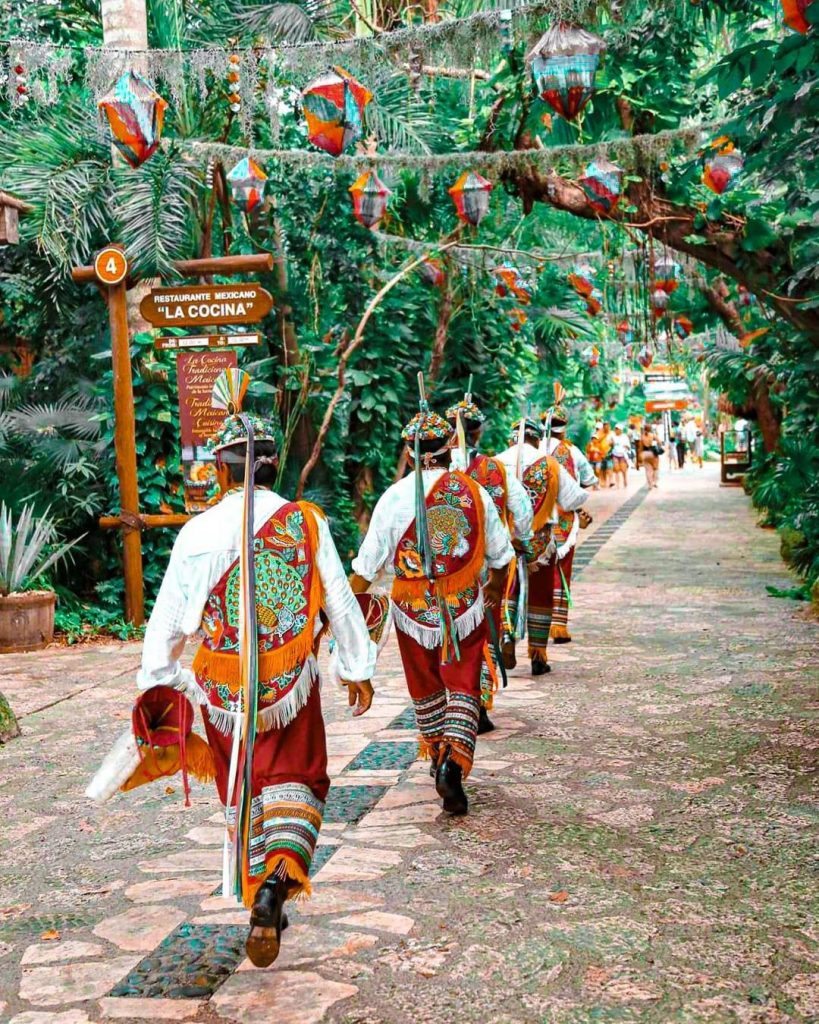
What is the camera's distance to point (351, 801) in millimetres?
5438

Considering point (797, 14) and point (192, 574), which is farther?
point (797, 14)

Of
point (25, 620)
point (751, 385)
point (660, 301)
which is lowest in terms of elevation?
point (25, 620)

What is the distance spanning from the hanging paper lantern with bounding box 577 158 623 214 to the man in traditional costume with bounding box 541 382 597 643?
2.29 meters

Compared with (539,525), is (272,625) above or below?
above

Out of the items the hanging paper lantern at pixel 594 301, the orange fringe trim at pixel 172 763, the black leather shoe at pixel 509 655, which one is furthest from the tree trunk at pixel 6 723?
the hanging paper lantern at pixel 594 301

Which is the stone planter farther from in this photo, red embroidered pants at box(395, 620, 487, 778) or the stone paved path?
red embroidered pants at box(395, 620, 487, 778)

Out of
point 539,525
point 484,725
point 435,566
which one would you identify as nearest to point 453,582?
point 435,566

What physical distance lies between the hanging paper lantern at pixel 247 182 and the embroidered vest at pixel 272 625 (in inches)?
308

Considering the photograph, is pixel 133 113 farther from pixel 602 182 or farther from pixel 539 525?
pixel 602 182

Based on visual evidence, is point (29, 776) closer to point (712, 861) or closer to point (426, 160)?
point (712, 861)

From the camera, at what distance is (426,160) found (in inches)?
471

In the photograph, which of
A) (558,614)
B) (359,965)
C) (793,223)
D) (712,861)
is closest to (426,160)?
(793,223)

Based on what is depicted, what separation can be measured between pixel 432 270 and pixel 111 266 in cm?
644

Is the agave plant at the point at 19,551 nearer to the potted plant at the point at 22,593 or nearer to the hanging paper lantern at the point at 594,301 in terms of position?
the potted plant at the point at 22,593
